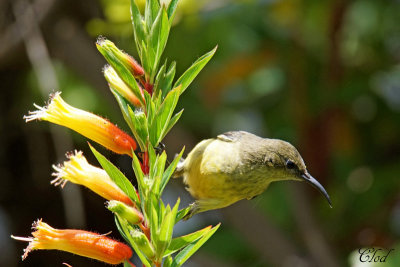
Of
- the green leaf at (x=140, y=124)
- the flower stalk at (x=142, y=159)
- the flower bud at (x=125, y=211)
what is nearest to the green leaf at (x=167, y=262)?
the flower stalk at (x=142, y=159)

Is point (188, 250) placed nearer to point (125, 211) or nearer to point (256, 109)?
point (125, 211)

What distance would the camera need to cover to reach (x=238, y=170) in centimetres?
249

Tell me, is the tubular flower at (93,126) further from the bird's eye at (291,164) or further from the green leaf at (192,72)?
the bird's eye at (291,164)

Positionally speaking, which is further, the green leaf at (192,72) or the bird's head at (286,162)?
the bird's head at (286,162)

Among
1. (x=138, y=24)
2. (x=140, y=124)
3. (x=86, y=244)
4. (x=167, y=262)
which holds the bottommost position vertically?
(x=167, y=262)

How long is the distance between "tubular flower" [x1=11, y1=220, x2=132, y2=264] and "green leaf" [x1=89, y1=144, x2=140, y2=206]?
0.16m

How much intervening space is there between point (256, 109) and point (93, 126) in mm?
3135

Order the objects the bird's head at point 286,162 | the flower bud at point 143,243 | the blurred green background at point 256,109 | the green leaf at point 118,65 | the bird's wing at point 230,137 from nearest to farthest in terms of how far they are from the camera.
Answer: the flower bud at point 143,243
the green leaf at point 118,65
the bird's head at point 286,162
the bird's wing at point 230,137
the blurred green background at point 256,109

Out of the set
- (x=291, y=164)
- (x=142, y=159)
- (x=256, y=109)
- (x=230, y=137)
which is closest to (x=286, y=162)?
(x=291, y=164)

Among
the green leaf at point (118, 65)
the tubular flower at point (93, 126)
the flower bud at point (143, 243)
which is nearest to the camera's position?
the flower bud at point (143, 243)

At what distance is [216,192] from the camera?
243cm

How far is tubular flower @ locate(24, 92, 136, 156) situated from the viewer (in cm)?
161

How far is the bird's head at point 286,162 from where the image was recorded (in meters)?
2.38

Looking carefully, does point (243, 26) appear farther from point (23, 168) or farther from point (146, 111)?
point (146, 111)
